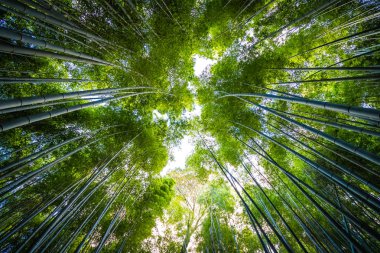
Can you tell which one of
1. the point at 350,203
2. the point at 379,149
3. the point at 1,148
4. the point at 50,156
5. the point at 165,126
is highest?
the point at 1,148

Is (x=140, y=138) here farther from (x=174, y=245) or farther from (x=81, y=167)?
(x=174, y=245)

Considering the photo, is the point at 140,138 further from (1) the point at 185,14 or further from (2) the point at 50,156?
(1) the point at 185,14

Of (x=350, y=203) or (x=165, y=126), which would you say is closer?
(x=350, y=203)

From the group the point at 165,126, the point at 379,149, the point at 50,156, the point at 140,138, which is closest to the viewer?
the point at 379,149

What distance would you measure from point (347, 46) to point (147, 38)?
19.1 feet

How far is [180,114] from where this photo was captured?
7.39 meters

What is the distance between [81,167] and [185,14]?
5768mm

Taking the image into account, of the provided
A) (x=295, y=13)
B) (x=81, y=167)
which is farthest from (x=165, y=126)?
(x=295, y=13)

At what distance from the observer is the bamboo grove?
14.6 feet

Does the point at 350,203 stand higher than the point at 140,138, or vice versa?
the point at 140,138

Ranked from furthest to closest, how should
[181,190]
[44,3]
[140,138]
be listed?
1. [181,190]
2. [140,138]
3. [44,3]

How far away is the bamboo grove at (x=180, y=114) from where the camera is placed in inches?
175

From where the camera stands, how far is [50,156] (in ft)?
18.9

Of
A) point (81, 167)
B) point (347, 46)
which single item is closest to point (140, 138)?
point (81, 167)
